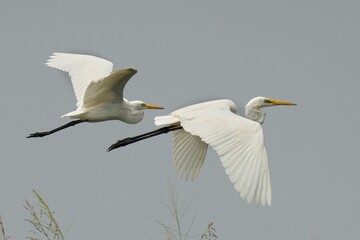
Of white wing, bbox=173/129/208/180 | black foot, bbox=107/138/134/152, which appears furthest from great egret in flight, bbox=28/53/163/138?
white wing, bbox=173/129/208/180

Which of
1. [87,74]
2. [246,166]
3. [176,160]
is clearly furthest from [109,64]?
[246,166]

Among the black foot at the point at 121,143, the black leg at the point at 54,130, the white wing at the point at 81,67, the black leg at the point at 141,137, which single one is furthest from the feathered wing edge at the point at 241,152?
the white wing at the point at 81,67

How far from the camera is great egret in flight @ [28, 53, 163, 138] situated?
9.30 metres

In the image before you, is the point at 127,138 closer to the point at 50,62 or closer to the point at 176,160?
the point at 176,160

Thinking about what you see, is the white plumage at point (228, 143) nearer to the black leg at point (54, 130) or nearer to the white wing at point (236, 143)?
the white wing at point (236, 143)

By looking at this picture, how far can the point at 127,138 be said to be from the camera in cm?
986

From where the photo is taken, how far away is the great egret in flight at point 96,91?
366 inches

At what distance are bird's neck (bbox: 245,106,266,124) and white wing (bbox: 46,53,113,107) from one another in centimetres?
216

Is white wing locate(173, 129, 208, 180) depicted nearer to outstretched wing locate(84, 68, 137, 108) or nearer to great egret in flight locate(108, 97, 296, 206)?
great egret in flight locate(108, 97, 296, 206)

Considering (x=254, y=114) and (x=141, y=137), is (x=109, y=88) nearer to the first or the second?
(x=141, y=137)

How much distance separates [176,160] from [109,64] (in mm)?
2647

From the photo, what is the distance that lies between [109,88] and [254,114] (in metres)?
1.67

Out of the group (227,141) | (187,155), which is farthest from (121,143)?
(227,141)

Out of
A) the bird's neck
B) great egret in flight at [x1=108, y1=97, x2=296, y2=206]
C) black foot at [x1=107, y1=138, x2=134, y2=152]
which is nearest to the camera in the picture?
great egret in flight at [x1=108, y1=97, x2=296, y2=206]
